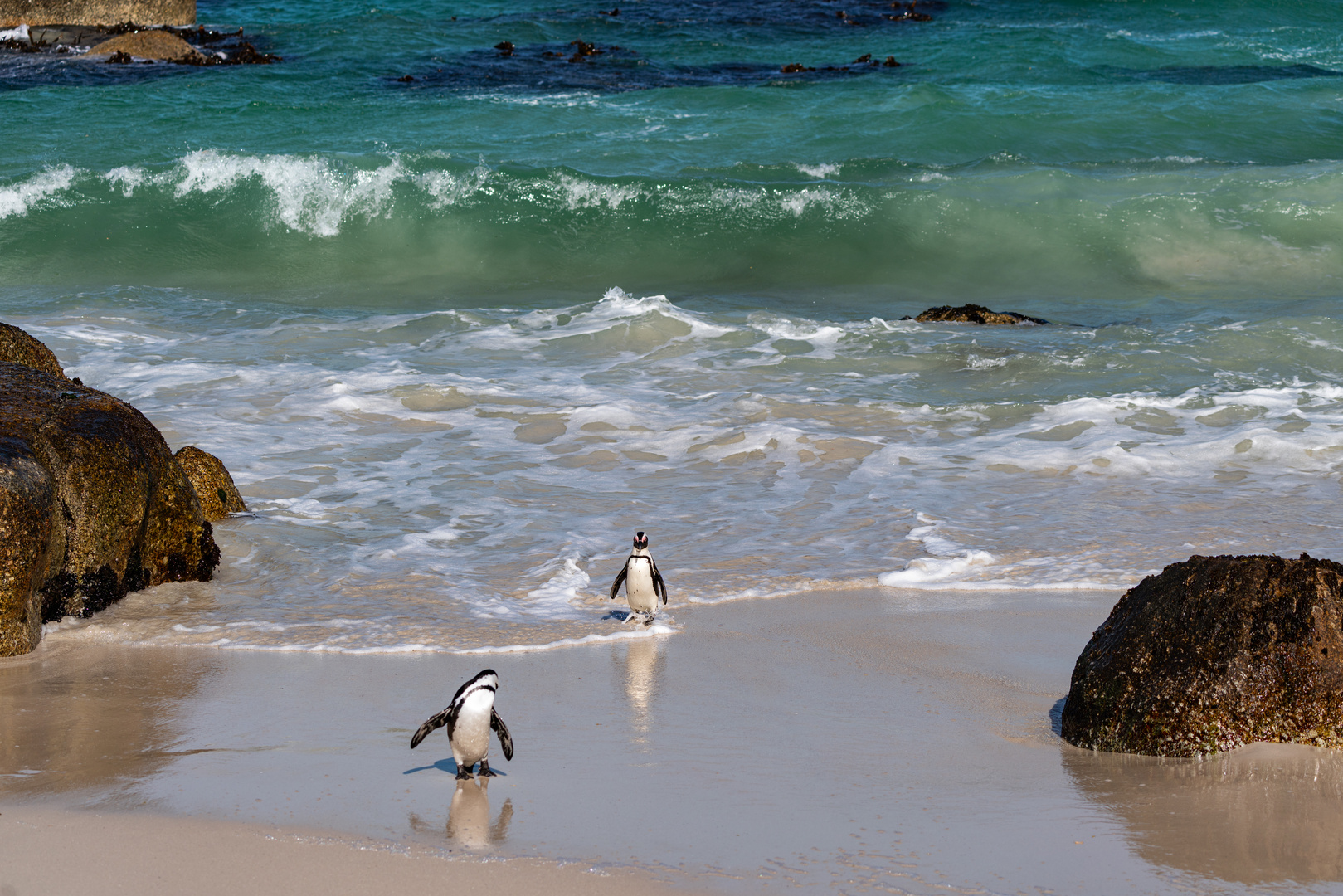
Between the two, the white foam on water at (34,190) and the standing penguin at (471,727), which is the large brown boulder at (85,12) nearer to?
the white foam on water at (34,190)

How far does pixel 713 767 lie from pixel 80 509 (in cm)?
334

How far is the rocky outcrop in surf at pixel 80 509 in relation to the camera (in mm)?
5430

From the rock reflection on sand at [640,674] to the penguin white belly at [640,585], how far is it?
195 mm

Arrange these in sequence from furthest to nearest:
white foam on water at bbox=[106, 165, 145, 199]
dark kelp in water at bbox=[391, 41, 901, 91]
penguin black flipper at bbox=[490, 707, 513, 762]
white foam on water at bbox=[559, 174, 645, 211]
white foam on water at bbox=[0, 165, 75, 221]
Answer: dark kelp in water at bbox=[391, 41, 901, 91] → white foam on water at bbox=[106, 165, 145, 199] → white foam on water at bbox=[0, 165, 75, 221] → white foam on water at bbox=[559, 174, 645, 211] → penguin black flipper at bbox=[490, 707, 513, 762]

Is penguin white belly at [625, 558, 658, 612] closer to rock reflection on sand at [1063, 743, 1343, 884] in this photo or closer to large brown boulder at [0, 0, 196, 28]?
rock reflection on sand at [1063, 743, 1343, 884]

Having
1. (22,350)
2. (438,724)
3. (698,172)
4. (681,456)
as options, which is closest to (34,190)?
(698,172)

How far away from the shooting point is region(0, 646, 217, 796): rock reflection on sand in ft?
14.1

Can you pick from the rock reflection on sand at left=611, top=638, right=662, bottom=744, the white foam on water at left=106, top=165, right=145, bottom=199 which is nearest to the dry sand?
the rock reflection on sand at left=611, top=638, right=662, bottom=744

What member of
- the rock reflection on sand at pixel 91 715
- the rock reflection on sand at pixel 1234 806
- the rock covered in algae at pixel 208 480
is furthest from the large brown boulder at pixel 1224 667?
the rock covered in algae at pixel 208 480

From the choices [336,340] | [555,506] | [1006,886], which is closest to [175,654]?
[555,506]

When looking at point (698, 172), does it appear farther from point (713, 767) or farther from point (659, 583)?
point (713, 767)

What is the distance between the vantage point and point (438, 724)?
4449 millimetres

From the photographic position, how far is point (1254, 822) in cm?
396

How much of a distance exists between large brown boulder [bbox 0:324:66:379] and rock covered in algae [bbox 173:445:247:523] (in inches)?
39.5
